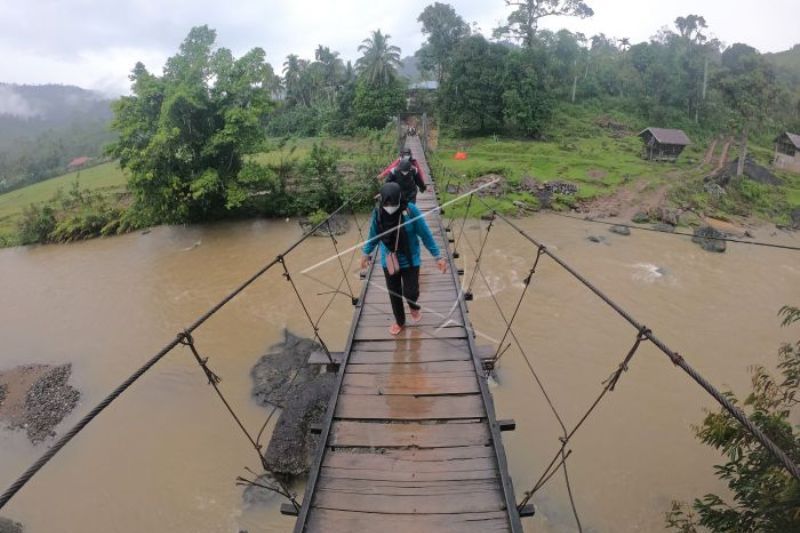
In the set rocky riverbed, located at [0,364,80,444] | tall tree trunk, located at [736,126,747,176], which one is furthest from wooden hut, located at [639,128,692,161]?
rocky riverbed, located at [0,364,80,444]

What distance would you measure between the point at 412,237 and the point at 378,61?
23.4 m

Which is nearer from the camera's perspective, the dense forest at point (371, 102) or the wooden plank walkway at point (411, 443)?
the wooden plank walkway at point (411, 443)

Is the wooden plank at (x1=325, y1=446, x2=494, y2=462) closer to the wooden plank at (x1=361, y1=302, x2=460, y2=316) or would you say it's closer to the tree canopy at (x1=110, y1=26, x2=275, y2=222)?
the wooden plank at (x1=361, y1=302, x2=460, y2=316)

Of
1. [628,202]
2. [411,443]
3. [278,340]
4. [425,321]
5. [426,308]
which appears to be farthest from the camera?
[628,202]

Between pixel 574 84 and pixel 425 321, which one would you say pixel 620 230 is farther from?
pixel 574 84

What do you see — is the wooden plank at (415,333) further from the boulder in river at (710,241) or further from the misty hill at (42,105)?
the misty hill at (42,105)

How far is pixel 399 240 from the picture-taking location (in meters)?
3.35

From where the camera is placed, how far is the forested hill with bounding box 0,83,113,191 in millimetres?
33906

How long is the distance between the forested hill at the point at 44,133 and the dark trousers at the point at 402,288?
36.8 ft

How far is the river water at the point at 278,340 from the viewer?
4.79 meters

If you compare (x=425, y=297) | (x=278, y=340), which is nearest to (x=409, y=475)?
(x=425, y=297)

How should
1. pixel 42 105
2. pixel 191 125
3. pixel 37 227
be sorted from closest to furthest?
1. pixel 191 125
2. pixel 37 227
3. pixel 42 105

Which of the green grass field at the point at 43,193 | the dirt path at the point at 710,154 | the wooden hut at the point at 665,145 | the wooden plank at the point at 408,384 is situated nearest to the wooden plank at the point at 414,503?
the wooden plank at the point at 408,384

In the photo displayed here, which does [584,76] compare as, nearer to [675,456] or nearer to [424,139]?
[424,139]
